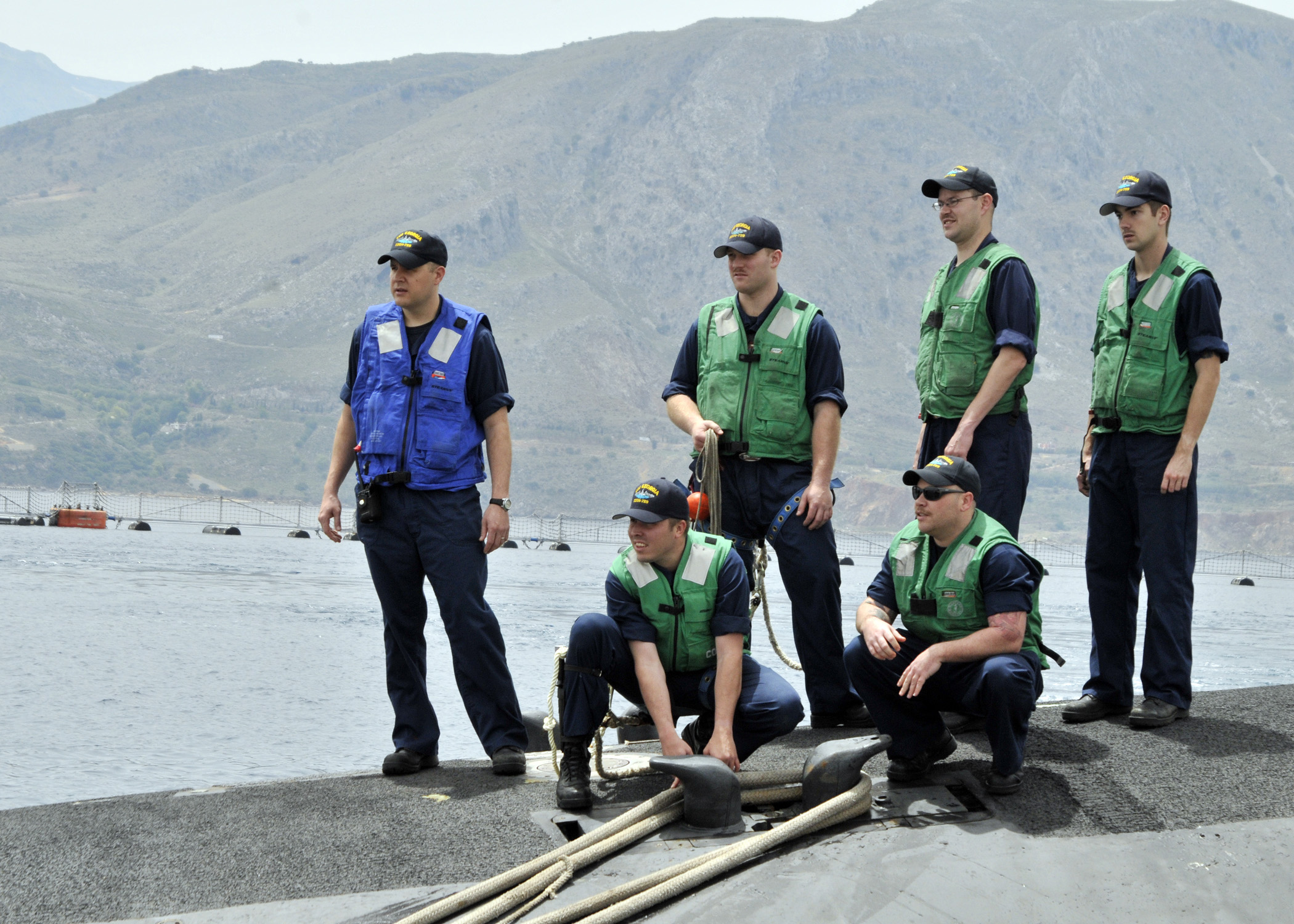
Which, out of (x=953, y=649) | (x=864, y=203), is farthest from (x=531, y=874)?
(x=864, y=203)

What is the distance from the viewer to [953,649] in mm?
4688

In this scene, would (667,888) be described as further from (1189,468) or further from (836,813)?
(1189,468)

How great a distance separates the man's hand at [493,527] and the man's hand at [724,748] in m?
1.29

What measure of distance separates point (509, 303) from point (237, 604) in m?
152

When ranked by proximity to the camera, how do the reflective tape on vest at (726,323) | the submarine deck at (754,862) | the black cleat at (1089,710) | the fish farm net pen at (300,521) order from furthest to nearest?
the fish farm net pen at (300,521)
the black cleat at (1089,710)
the reflective tape on vest at (726,323)
the submarine deck at (754,862)

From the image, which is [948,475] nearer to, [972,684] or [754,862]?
[972,684]

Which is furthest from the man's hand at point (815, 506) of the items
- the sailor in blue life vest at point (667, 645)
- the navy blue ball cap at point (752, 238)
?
the navy blue ball cap at point (752, 238)

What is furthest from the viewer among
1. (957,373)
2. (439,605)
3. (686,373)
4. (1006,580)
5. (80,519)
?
(80,519)

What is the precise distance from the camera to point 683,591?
16.0ft

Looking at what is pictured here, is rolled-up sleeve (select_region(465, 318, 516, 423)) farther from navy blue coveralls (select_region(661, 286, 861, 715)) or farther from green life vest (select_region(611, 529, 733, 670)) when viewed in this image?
green life vest (select_region(611, 529, 733, 670))

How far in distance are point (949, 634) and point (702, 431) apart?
1.42 metres

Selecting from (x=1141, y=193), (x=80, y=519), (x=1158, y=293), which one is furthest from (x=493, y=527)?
(x=80, y=519)

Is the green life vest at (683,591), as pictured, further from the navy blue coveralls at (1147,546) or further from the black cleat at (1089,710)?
the black cleat at (1089,710)

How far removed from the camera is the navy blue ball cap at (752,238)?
5.65 meters
